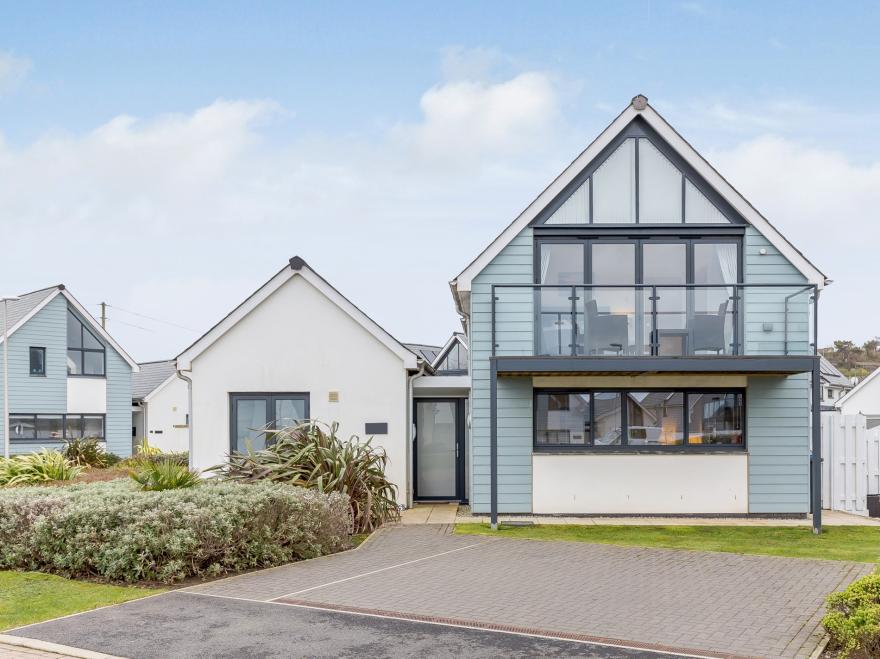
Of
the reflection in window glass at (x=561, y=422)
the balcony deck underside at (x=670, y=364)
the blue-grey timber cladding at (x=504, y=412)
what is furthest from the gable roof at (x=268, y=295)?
the balcony deck underside at (x=670, y=364)

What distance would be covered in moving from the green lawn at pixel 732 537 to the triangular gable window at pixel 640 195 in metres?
5.18

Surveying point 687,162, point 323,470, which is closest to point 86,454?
point 323,470

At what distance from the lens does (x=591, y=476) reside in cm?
1530

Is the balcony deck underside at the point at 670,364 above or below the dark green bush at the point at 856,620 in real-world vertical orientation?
above

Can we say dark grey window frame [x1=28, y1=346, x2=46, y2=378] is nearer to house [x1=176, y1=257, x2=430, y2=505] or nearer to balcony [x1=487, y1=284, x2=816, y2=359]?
house [x1=176, y1=257, x2=430, y2=505]

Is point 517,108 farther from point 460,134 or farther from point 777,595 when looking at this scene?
point 777,595

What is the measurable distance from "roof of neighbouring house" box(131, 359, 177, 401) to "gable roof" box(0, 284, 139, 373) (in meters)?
6.11

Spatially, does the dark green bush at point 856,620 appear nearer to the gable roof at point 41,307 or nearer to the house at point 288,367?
the house at point 288,367

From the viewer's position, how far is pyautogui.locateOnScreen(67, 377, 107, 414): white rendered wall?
103 ft

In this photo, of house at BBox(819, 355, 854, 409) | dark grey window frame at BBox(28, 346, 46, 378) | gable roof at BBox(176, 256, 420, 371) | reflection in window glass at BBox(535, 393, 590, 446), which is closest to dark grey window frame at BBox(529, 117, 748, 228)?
reflection in window glass at BBox(535, 393, 590, 446)

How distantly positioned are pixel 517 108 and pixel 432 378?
→ 529 cm

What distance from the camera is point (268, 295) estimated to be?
55.9 ft

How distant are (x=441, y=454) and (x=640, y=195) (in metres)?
6.21

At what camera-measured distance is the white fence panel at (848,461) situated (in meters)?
16.1
